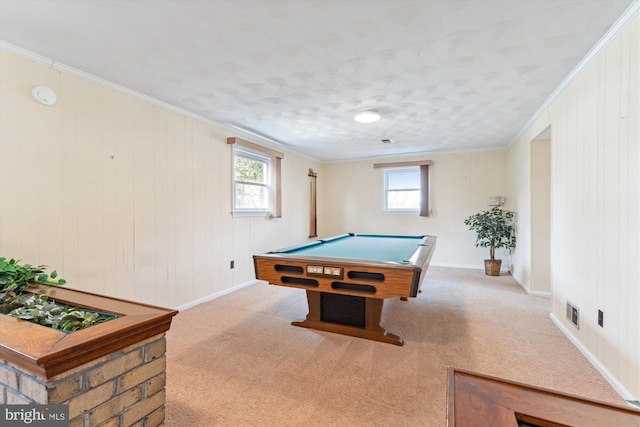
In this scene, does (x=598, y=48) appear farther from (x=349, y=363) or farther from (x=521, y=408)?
(x=349, y=363)

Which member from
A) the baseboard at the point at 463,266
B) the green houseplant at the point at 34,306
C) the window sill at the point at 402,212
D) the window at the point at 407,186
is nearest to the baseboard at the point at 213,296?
the green houseplant at the point at 34,306

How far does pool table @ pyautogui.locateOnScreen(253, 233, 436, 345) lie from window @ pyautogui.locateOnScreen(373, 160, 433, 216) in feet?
10.5

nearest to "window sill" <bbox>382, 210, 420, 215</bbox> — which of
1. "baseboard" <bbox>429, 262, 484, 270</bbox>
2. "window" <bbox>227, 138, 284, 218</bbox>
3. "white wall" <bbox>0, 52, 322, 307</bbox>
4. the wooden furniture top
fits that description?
"baseboard" <bbox>429, 262, 484, 270</bbox>

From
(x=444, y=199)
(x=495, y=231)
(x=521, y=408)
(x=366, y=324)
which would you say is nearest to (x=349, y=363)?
(x=366, y=324)

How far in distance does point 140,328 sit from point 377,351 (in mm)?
1764

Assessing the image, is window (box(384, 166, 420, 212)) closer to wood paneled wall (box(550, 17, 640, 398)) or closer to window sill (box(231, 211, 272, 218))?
window sill (box(231, 211, 272, 218))

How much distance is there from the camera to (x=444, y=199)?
5.52m

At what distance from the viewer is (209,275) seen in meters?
3.59

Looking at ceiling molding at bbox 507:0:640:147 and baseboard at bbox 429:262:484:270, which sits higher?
ceiling molding at bbox 507:0:640:147

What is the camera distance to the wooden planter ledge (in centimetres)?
85

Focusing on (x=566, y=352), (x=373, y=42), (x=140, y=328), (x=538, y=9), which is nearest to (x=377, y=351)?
(x=566, y=352)

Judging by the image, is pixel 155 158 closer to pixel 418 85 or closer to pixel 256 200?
pixel 256 200

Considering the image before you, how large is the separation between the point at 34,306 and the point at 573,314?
364 centimetres

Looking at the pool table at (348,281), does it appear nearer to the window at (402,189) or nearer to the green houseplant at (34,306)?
the green houseplant at (34,306)
